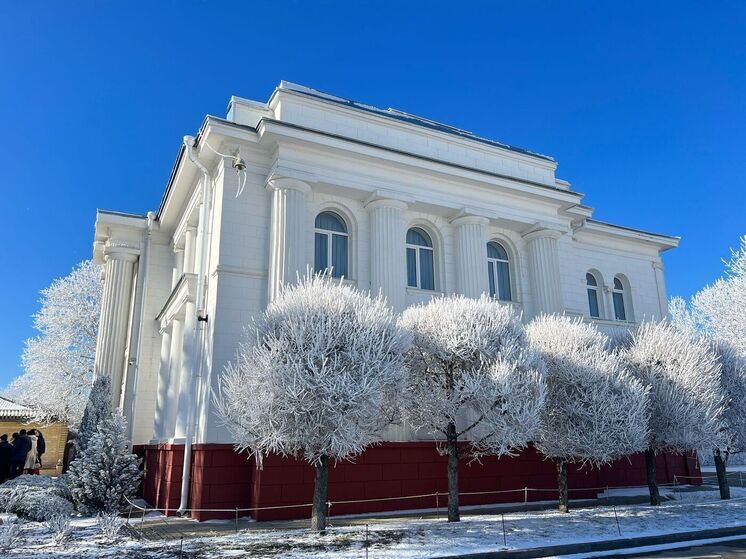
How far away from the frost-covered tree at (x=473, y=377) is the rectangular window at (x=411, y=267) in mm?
5012

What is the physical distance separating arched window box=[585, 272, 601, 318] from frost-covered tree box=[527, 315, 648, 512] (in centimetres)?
915

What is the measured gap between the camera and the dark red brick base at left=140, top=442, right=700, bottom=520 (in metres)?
14.0

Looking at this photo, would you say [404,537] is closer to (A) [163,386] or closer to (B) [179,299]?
(B) [179,299]

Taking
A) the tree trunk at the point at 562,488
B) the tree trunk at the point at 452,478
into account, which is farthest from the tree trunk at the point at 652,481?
the tree trunk at the point at 452,478

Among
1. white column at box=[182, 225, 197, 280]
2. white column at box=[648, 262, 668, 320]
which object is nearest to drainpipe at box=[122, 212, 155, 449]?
white column at box=[182, 225, 197, 280]

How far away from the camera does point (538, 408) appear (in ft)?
42.4

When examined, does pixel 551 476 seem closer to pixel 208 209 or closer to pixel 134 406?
pixel 208 209

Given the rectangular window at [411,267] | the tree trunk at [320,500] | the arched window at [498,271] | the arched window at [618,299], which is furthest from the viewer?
the arched window at [618,299]

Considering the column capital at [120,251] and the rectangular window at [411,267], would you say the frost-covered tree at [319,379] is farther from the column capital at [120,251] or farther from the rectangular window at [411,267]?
the column capital at [120,251]

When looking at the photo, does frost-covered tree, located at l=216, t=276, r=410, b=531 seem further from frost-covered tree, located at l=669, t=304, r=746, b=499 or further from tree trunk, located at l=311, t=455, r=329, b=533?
frost-covered tree, located at l=669, t=304, r=746, b=499

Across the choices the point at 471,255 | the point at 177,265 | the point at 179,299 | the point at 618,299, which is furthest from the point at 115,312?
the point at 618,299

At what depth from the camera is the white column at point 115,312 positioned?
22.7 m

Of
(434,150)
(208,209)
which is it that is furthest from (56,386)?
(434,150)

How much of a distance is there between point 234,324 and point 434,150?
32.0 ft
